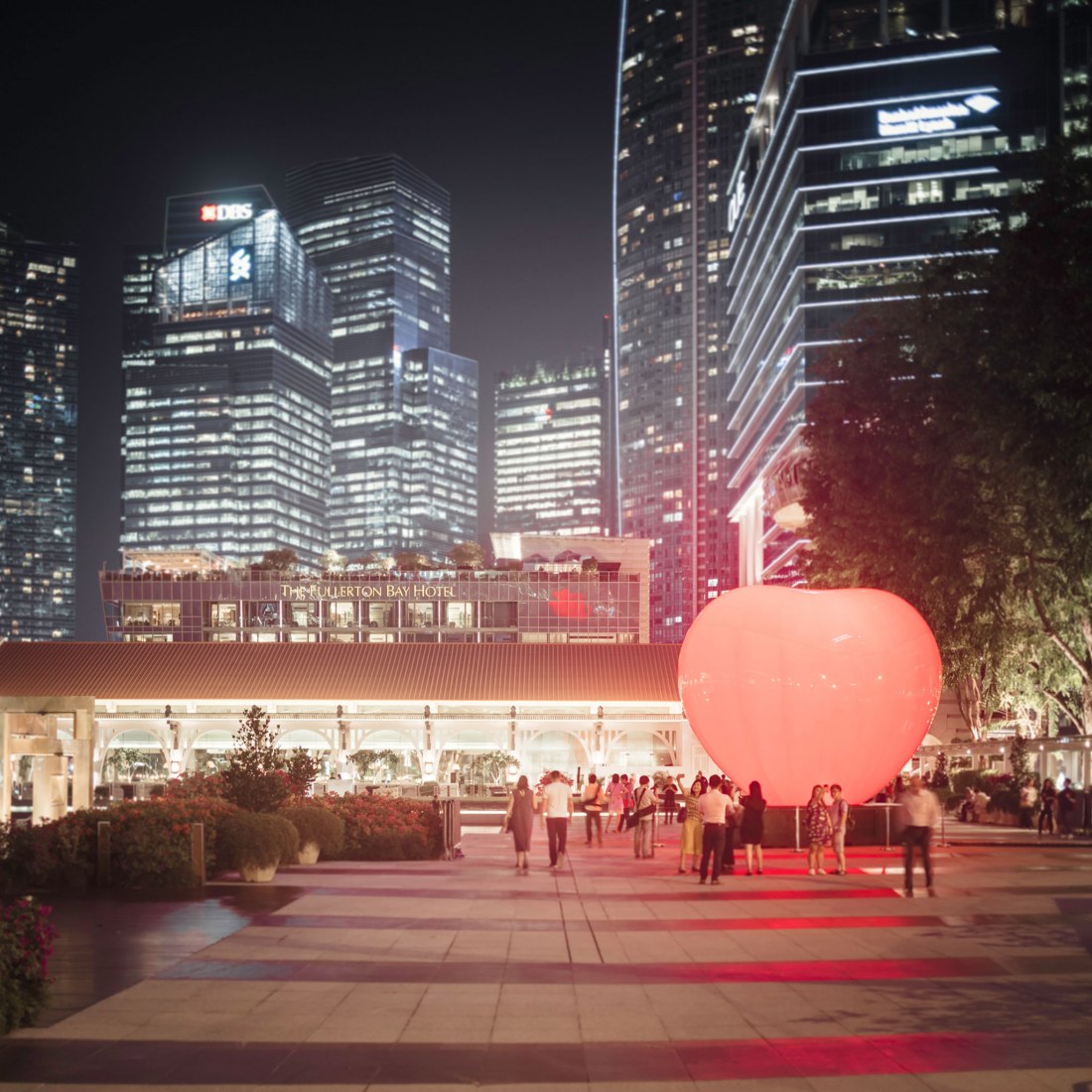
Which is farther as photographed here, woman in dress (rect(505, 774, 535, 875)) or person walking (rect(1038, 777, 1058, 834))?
person walking (rect(1038, 777, 1058, 834))

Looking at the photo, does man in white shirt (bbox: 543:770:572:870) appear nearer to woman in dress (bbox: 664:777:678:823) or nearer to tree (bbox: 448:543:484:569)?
woman in dress (bbox: 664:777:678:823)

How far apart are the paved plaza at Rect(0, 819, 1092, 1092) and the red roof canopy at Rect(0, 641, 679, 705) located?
36.0 metres

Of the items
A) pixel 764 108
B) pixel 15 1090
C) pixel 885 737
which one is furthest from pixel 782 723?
pixel 764 108

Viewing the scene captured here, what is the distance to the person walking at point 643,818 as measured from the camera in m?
27.6

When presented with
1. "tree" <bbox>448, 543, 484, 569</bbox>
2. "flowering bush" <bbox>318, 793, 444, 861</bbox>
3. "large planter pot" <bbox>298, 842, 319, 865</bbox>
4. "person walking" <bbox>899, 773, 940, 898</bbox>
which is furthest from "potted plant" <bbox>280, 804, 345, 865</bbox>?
"tree" <bbox>448, 543, 484, 569</bbox>

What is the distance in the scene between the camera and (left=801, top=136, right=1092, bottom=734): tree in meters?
28.8

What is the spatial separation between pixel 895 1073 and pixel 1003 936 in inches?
277

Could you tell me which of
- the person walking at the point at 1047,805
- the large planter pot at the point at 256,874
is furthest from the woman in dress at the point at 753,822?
the person walking at the point at 1047,805

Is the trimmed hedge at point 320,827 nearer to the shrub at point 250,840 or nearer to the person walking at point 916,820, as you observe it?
the shrub at point 250,840

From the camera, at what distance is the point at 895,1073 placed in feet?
29.2

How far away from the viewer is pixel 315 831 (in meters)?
25.7

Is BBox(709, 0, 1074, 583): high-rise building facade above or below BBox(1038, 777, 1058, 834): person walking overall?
above

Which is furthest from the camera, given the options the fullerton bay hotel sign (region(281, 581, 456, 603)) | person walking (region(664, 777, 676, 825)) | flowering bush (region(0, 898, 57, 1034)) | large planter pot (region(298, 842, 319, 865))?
the fullerton bay hotel sign (region(281, 581, 456, 603))

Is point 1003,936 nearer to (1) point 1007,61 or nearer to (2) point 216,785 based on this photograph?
(2) point 216,785
